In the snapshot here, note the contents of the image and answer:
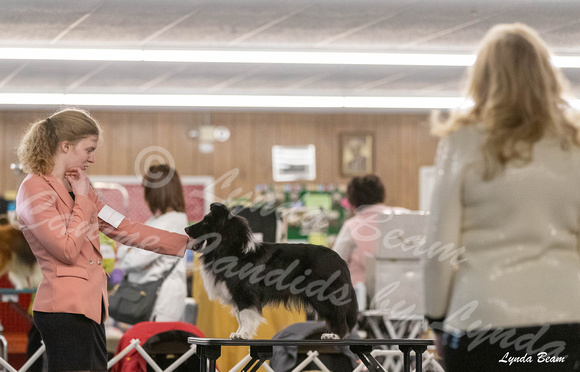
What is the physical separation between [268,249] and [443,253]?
93cm

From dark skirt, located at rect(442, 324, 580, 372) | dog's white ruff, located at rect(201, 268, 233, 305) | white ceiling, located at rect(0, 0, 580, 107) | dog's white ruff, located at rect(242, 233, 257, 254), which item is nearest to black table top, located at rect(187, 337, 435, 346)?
dog's white ruff, located at rect(201, 268, 233, 305)

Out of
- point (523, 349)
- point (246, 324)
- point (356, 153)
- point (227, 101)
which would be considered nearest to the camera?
point (523, 349)

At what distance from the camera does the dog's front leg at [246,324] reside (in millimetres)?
2094

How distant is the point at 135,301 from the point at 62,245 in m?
1.46

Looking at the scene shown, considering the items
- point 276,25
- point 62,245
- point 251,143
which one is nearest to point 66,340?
point 62,245

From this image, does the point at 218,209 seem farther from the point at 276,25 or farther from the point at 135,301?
the point at 276,25

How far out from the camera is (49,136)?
202 centimetres

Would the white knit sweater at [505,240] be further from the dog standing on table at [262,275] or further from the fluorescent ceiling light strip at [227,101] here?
the fluorescent ceiling light strip at [227,101]

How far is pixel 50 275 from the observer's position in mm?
1944

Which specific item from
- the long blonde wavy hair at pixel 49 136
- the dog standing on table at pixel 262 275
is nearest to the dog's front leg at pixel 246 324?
the dog standing on table at pixel 262 275

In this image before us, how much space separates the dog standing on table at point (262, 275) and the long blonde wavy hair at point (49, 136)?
45 cm

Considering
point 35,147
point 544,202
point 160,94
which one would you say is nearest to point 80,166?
point 35,147

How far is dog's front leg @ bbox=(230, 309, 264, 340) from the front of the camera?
6.87 feet

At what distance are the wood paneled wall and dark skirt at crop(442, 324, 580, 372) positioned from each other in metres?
8.31
